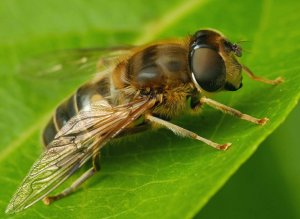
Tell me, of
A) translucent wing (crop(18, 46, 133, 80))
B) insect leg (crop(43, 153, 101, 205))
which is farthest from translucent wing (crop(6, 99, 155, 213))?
translucent wing (crop(18, 46, 133, 80))

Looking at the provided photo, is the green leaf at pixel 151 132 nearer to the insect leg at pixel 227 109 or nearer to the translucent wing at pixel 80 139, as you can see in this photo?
the insect leg at pixel 227 109

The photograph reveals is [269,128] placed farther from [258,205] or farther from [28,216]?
[258,205]

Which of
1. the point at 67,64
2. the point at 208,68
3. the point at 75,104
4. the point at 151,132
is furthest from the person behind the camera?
the point at 67,64

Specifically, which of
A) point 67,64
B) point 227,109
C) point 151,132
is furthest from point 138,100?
point 67,64

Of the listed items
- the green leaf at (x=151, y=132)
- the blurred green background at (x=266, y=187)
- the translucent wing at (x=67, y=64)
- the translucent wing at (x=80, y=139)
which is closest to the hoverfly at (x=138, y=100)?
the translucent wing at (x=80, y=139)

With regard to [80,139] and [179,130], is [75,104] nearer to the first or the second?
[80,139]

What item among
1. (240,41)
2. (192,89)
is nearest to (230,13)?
(240,41)

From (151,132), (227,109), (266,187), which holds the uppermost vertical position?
(227,109)

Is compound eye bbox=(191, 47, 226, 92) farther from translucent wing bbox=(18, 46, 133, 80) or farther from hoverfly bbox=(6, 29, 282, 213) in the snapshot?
translucent wing bbox=(18, 46, 133, 80)
